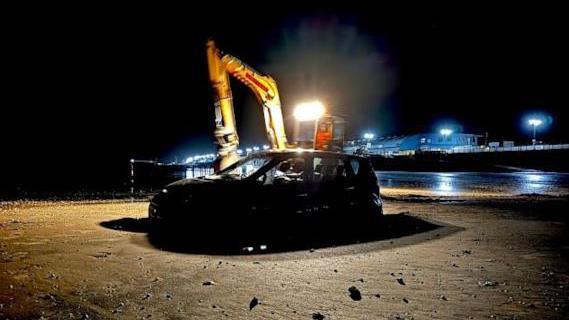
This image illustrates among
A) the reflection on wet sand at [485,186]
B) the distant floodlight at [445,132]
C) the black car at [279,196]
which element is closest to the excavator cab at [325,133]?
the reflection on wet sand at [485,186]

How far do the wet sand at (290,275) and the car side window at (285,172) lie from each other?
1158 mm

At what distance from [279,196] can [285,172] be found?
86 centimetres

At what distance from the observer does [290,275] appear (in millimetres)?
5078

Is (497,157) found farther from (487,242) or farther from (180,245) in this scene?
(180,245)

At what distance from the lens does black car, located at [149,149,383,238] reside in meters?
6.77

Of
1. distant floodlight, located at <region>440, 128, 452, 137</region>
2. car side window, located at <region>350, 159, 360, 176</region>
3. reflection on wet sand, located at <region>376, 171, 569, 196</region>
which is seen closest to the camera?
car side window, located at <region>350, 159, 360, 176</region>

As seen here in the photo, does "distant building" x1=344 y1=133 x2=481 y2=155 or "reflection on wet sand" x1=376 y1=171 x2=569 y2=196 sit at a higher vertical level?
"distant building" x1=344 y1=133 x2=481 y2=155

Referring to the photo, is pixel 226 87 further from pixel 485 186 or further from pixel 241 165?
pixel 485 186

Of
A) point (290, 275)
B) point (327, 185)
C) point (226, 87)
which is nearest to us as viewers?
point (290, 275)

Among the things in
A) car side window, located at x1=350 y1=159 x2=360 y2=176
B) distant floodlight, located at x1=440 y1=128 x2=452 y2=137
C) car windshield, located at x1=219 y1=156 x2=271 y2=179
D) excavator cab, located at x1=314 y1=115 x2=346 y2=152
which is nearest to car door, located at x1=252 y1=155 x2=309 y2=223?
car windshield, located at x1=219 y1=156 x2=271 y2=179

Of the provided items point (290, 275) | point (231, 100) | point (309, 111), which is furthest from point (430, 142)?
point (290, 275)

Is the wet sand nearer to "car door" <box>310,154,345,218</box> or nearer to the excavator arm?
"car door" <box>310,154,345,218</box>

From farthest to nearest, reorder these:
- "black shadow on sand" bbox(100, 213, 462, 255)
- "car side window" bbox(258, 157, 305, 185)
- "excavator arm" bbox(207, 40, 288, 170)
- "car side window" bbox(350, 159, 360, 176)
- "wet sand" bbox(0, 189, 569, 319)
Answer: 1. "excavator arm" bbox(207, 40, 288, 170)
2. "car side window" bbox(350, 159, 360, 176)
3. "car side window" bbox(258, 157, 305, 185)
4. "black shadow on sand" bbox(100, 213, 462, 255)
5. "wet sand" bbox(0, 189, 569, 319)

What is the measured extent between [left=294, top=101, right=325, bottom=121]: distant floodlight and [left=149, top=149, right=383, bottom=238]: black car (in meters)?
9.17
